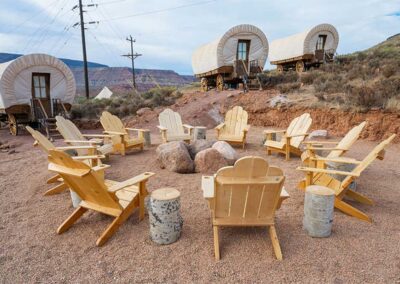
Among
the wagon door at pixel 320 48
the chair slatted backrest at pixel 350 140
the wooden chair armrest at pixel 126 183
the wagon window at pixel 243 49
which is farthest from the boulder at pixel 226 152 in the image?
the wagon door at pixel 320 48

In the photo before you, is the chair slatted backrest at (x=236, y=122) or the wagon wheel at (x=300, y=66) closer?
the chair slatted backrest at (x=236, y=122)

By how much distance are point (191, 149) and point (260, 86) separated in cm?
824

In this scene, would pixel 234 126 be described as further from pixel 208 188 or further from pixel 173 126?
pixel 208 188

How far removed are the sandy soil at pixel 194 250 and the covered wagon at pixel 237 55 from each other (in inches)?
403

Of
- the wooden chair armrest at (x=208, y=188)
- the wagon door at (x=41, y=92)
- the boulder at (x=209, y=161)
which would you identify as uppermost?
the wagon door at (x=41, y=92)

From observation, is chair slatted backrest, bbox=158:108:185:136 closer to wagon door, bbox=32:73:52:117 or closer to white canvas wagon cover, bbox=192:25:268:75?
wagon door, bbox=32:73:52:117

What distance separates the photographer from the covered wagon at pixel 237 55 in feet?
42.4

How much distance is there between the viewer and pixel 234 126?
23.0 feet

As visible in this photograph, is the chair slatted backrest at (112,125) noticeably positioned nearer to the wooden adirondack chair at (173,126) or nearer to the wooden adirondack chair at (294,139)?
the wooden adirondack chair at (173,126)

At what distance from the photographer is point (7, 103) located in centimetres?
977

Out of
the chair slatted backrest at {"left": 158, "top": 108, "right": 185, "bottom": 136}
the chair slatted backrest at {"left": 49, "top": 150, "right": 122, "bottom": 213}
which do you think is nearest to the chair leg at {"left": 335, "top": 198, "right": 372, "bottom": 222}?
the chair slatted backrest at {"left": 49, "top": 150, "right": 122, "bottom": 213}

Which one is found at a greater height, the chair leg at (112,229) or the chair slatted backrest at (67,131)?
the chair slatted backrest at (67,131)

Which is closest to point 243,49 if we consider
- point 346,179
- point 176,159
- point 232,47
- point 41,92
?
point 232,47

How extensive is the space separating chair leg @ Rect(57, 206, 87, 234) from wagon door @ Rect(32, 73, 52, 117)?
8.76 meters
